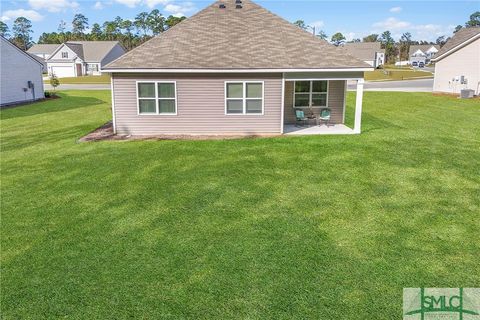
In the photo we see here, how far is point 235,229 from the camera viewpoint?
7441 mm

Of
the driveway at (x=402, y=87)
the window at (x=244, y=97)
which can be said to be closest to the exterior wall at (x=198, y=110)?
the window at (x=244, y=97)

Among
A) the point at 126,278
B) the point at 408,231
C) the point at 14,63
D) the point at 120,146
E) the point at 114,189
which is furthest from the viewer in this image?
the point at 14,63

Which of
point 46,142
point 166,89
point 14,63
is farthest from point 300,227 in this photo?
point 14,63

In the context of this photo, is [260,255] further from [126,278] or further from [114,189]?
[114,189]

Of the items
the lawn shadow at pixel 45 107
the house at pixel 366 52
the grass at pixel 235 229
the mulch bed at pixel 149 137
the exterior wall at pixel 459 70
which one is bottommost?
the grass at pixel 235 229

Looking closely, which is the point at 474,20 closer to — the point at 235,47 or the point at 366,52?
the point at 366,52

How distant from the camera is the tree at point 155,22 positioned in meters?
105

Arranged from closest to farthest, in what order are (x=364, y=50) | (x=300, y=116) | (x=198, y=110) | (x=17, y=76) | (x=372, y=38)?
(x=198, y=110)
(x=300, y=116)
(x=17, y=76)
(x=364, y=50)
(x=372, y=38)

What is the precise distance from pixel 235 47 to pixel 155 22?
98165 mm

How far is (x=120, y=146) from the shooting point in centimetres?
1463

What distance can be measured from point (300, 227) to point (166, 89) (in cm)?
1068

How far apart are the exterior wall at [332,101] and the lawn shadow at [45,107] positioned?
1627 centimetres

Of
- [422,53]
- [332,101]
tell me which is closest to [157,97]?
[332,101]

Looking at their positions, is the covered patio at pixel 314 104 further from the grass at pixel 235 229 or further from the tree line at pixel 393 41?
the tree line at pixel 393 41
